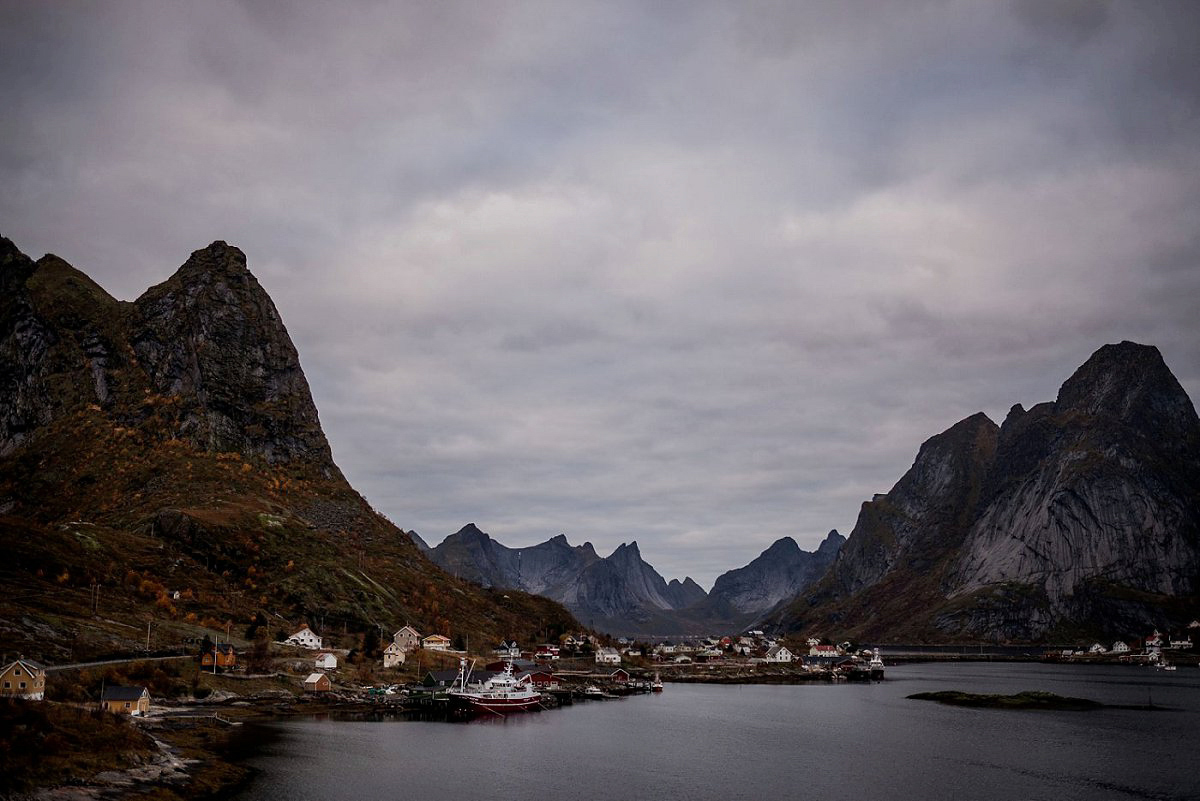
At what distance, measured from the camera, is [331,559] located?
7121 inches

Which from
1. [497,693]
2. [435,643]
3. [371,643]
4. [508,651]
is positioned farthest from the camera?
[508,651]

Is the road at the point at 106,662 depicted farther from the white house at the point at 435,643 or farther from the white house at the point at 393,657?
the white house at the point at 435,643

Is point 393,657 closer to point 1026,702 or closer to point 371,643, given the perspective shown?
point 371,643

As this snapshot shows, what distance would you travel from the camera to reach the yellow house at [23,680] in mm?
75625

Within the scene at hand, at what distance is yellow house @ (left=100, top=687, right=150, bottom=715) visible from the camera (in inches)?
3265

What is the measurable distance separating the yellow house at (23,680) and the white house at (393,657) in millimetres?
74809

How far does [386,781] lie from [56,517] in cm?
14612

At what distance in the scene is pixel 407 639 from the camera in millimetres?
164625

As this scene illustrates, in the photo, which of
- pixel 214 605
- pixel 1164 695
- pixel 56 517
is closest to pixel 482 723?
pixel 214 605

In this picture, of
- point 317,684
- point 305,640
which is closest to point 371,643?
point 305,640

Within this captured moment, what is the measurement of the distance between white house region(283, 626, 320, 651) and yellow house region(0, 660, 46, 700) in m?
65.5

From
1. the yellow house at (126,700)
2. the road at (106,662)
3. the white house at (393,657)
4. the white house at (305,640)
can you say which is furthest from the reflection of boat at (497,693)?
the yellow house at (126,700)

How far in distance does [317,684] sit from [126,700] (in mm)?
42543

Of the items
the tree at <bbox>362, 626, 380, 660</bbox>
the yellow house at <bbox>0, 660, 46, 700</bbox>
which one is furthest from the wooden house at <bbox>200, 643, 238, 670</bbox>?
the yellow house at <bbox>0, 660, 46, 700</bbox>
